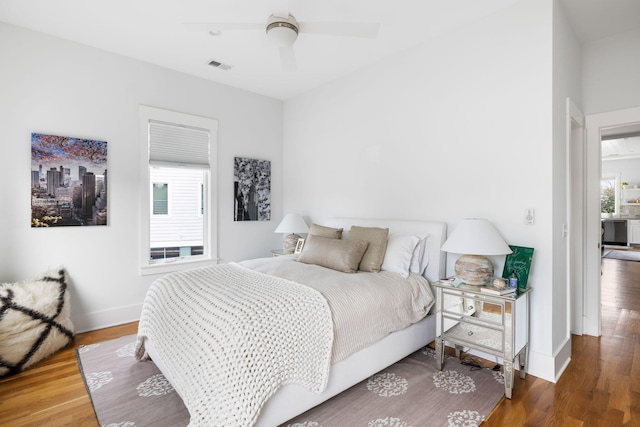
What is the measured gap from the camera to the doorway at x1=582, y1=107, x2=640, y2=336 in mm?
3139

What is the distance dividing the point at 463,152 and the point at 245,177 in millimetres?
2888

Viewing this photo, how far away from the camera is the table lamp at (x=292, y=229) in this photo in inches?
167

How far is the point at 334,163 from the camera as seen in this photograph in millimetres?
4211

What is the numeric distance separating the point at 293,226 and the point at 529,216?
8.78 feet

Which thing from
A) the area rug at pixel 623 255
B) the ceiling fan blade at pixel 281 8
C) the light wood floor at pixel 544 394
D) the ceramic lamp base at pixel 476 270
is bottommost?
the light wood floor at pixel 544 394

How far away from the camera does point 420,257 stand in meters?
2.97

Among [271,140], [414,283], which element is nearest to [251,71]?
[271,140]

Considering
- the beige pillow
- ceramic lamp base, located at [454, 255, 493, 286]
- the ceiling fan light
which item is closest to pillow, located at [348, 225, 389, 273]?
the beige pillow

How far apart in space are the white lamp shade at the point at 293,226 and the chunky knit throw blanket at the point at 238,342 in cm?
194

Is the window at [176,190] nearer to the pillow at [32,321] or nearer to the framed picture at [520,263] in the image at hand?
the pillow at [32,321]

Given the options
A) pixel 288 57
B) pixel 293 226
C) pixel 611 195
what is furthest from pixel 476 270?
pixel 611 195

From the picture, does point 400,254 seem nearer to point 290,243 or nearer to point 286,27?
point 290,243

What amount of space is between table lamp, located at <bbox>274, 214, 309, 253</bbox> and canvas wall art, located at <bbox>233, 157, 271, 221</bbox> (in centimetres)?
60

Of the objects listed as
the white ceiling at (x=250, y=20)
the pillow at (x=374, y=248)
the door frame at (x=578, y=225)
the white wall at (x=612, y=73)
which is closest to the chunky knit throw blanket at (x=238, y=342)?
the pillow at (x=374, y=248)
